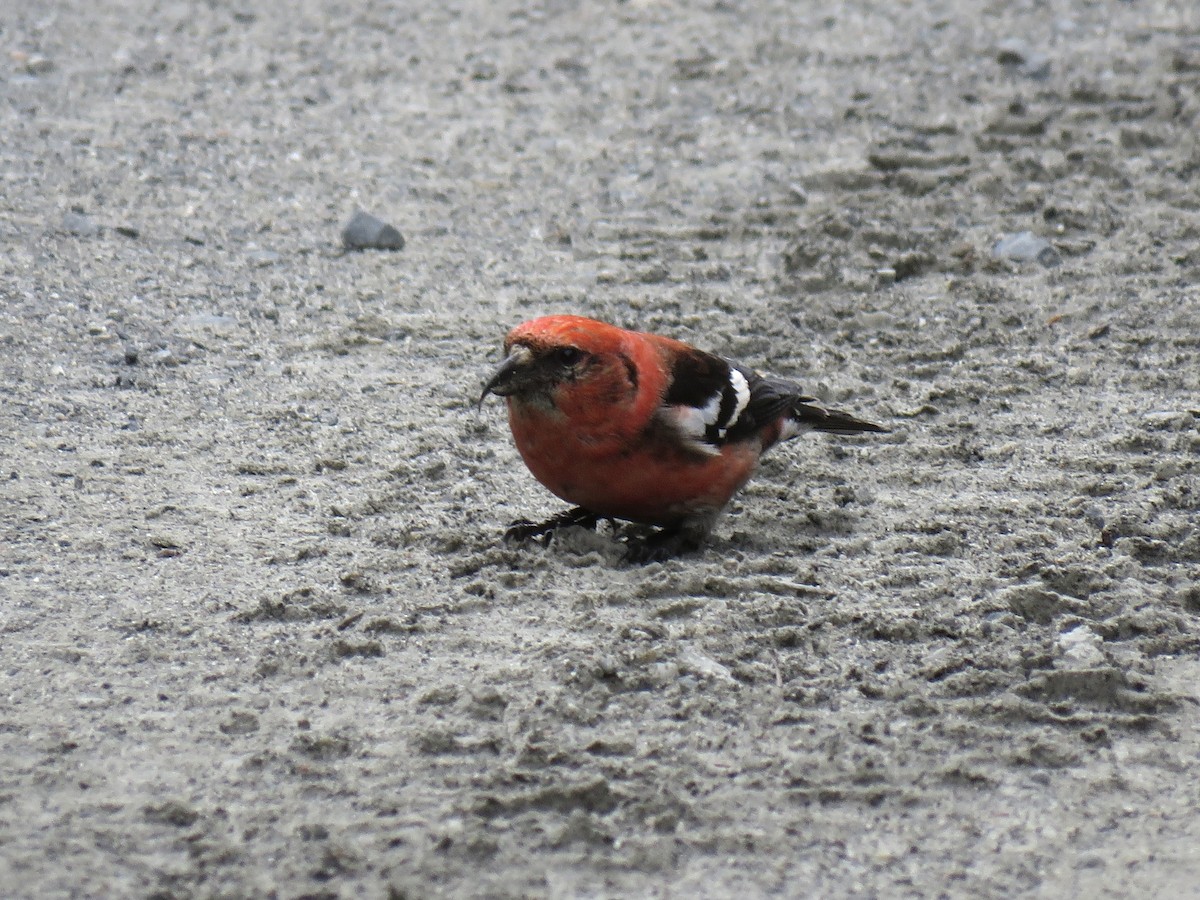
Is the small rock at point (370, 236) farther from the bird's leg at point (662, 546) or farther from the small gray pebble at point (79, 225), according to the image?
the bird's leg at point (662, 546)

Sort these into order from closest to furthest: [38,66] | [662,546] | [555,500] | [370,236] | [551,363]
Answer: [551,363], [662,546], [555,500], [370,236], [38,66]

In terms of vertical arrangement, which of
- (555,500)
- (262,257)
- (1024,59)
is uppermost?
(1024,59)

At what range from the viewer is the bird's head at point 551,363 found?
4.21 meters

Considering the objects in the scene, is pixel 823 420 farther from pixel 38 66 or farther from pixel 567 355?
pixel 38 66

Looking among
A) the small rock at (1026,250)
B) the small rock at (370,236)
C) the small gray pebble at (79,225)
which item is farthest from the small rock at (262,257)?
the small rock at (1026,250)

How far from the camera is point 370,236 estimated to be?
672 centimetres

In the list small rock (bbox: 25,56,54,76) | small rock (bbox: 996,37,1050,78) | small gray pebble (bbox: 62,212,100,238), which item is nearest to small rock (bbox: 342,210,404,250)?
small gray pebble (bbox: 62,212,100,238)

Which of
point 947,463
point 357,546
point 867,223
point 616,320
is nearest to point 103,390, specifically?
point 357,546

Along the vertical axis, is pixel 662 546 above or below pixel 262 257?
below

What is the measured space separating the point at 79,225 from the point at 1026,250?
13.2ft

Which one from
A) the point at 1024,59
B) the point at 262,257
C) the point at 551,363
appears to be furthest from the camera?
the point at 1024,59

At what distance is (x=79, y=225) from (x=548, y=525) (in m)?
3.18

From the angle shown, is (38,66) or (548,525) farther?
(38,66)

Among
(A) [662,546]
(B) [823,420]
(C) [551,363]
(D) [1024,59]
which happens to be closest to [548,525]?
(A) [662,546]
